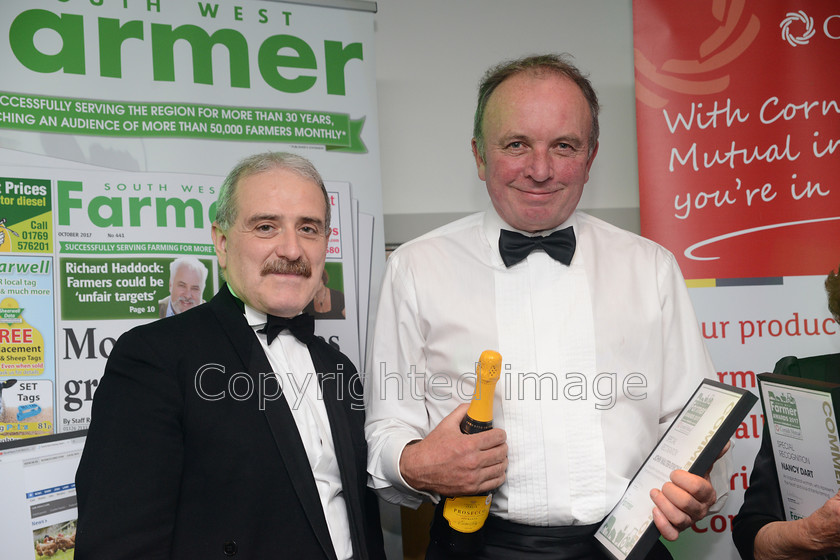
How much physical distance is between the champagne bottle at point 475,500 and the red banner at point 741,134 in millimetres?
1470

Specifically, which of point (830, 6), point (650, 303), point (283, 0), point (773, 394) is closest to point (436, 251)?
point (650, 303)

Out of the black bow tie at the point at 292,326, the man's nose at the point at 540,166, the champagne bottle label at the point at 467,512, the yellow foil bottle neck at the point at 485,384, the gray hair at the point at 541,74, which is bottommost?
the champagne bottle label at the point at 467,512

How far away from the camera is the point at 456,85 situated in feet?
9.80

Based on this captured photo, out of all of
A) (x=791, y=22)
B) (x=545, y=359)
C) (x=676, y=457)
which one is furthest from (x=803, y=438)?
(x=791, y=22)

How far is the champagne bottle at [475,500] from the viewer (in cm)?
150

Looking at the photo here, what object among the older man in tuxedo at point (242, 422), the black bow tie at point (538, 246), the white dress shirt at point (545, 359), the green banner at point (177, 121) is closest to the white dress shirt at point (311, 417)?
the older man in tuxedo at point (242, 422)

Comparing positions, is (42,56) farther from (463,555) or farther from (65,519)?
(463,555)

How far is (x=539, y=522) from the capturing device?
5.52 feet

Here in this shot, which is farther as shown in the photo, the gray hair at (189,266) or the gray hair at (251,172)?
the gray hair at (189,266)

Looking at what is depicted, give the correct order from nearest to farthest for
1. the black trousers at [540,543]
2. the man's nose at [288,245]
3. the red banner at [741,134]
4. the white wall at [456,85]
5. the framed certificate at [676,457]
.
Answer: the framed certificate at [676,457], the black trousers at [540,543], the man's nose at [288,245], the red banner at [741,134], the white wall at [456,85]

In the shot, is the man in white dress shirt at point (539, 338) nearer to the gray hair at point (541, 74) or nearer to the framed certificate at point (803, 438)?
the gray hair at point (541, 74)

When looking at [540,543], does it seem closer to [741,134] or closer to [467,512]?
[467,512]

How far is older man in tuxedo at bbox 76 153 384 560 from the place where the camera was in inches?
58.2

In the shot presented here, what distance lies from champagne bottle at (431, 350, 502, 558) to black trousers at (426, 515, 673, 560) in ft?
0.18
